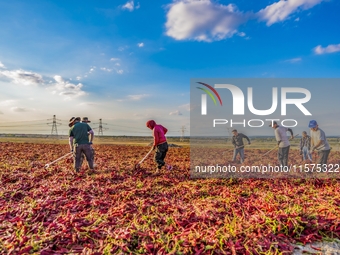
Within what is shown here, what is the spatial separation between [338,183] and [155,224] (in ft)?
24.6

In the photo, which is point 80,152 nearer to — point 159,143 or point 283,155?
point 159,143

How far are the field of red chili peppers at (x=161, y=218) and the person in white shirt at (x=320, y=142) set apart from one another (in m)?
2.47

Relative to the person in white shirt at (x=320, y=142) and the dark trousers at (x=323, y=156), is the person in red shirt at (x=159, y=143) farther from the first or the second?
the dark trousers at (x=323, y=156)

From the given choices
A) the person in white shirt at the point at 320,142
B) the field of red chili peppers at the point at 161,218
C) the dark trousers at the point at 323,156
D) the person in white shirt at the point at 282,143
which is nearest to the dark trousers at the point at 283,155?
the person in white shirt at the point at 282,143

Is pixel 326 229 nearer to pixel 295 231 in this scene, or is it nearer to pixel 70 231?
pixel 295 231

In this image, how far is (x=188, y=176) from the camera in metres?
11.2

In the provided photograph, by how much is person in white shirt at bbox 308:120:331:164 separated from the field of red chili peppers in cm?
247

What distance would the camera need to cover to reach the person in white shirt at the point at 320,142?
11445mm

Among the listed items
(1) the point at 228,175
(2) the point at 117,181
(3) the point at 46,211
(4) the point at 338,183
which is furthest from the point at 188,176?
(3) the point at 46,211

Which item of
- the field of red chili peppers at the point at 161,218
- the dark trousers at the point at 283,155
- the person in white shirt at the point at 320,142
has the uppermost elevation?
the person in white shirt at the point at 320,142

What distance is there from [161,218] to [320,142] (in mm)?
8729

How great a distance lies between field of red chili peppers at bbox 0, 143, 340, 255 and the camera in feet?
15.1

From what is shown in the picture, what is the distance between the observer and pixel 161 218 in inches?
226

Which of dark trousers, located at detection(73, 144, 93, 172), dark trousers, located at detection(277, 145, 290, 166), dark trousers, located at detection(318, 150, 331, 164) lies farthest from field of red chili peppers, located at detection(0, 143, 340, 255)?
dark trousers, located at detection(277, 145, 290, 166)
